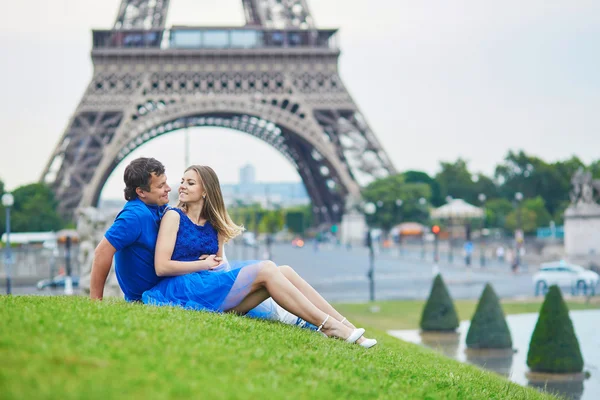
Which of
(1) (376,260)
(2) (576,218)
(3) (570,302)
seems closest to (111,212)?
(3) (570,302)

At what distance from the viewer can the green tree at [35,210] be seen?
53219 millimetres

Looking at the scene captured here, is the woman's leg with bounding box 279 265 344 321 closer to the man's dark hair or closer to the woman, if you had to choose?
the woman

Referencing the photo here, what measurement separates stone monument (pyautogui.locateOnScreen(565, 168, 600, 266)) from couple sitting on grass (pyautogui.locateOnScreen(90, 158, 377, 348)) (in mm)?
27725

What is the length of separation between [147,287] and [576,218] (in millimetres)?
28383

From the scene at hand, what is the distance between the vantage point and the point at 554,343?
12.8 meters

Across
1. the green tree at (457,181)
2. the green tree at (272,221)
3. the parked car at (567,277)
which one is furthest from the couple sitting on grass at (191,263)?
A: the green tree at (272,221)

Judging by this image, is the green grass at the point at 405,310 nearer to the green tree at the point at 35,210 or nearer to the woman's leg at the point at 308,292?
the woman's leg at the point at 308,292

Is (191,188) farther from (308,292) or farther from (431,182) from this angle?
(431,182)

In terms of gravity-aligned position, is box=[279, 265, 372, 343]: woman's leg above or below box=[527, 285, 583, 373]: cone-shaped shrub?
above

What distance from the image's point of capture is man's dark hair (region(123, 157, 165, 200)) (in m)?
7.10

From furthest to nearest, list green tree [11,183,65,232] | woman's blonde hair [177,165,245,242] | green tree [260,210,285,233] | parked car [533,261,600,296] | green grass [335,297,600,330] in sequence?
green tree [260,210,285,233] < green tree [11,183,65,232] < parked car [533,261,600,296] < green grass [335,297,600,330] < woman's blonde hair [177,165,245,242]

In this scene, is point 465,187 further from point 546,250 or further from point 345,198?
point 546,250

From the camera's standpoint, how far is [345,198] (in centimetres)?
5394

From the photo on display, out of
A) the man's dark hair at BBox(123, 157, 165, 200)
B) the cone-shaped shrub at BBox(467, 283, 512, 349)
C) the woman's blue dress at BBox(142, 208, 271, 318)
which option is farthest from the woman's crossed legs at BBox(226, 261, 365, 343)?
the cone-shaped shrub at BBox(467, 283, 512, 349)
